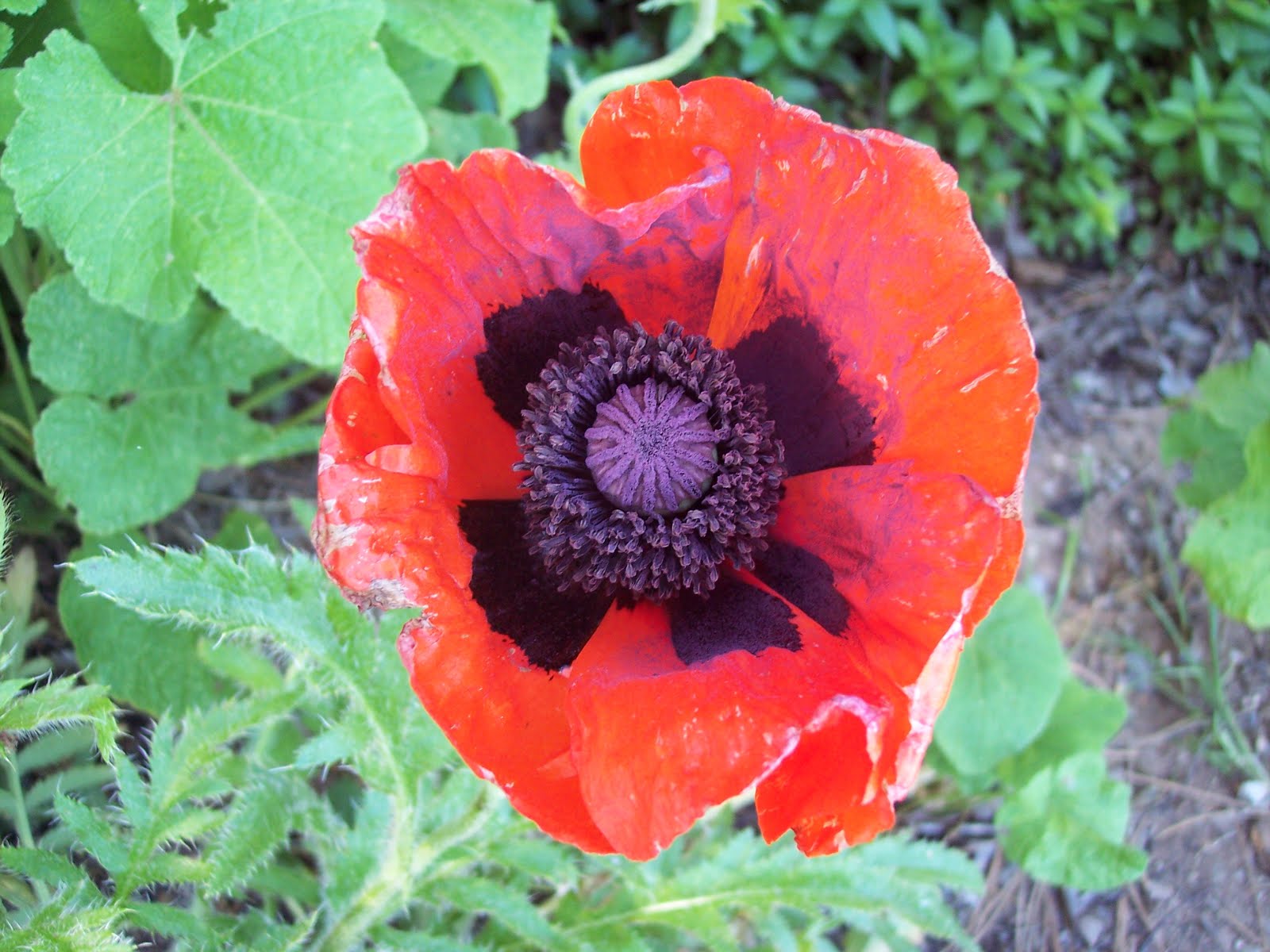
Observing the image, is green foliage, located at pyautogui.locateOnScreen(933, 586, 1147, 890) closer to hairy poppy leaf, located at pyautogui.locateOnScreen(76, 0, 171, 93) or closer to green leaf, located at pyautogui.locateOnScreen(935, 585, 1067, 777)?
green leaf, located at pyautogui.locateOnScreen(935, 585, 1067, 777)

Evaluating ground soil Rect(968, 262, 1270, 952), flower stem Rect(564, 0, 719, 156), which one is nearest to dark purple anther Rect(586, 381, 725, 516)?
flower stem Rect(564, 0, 719, 156)

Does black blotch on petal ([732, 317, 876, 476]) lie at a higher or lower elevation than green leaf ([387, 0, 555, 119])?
lower

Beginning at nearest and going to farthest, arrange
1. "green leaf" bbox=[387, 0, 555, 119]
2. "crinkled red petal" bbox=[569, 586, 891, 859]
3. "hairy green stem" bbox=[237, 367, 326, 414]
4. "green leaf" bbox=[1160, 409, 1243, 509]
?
"crinkled red petal" bbox=[569, 586, 891, 859] < "green leaf" bbox=[387, 0, 555, 119] < "hairy green stem" bbox=[237, 367, 326, 414] < "green leaf" bbox=[1160, 409, 1243, 509]

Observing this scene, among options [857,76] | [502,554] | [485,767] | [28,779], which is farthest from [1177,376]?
[28,779]

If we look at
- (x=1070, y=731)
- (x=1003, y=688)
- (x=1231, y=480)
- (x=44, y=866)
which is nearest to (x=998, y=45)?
(x=1231, y=480)

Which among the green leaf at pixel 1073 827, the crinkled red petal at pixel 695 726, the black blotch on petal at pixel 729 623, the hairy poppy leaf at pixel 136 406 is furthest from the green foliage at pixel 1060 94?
the crinkled red petal at pixel 695 726

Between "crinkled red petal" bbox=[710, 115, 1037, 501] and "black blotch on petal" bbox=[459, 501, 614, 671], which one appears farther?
"black blotch on petal" bbox=[459, 501, 614, 671]

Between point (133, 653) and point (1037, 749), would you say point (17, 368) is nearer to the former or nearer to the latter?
point (133, 653)
